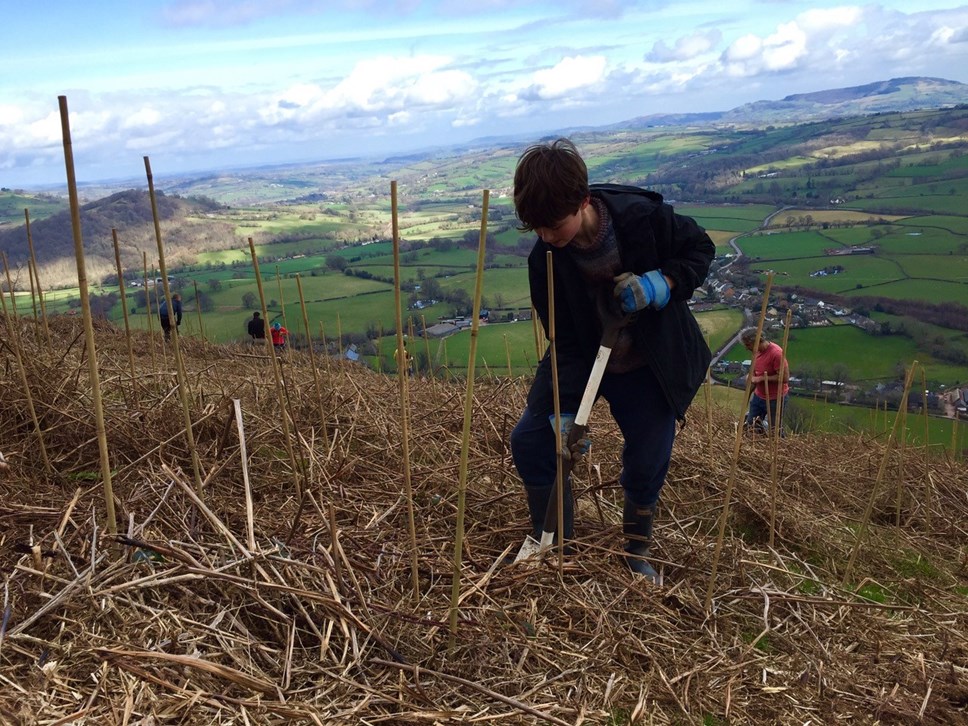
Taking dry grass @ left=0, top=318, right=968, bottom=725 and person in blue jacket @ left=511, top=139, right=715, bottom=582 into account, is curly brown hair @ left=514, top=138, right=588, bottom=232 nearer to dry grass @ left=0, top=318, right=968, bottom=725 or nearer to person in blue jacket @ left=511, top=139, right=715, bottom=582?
person in blue jacket @ left=511, top=139, right=715, bottom=582

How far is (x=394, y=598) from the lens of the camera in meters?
2.28

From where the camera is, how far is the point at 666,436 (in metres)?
2.61

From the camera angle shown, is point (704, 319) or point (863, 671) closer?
point (863, 671)

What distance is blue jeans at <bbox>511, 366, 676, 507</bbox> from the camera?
8.43ft

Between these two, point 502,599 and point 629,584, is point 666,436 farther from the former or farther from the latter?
point 502,599

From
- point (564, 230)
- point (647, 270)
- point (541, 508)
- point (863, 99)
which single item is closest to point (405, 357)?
point (541, 508)

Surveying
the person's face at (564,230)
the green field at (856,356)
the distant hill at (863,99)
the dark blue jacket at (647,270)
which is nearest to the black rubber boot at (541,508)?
the dark blue jacket at (647,270)

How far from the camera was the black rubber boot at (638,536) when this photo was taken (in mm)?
2732

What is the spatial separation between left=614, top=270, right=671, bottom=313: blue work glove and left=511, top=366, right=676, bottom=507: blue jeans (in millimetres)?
360

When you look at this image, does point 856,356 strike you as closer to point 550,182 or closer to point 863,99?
point 550,182

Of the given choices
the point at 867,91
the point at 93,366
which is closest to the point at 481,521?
the point at 93,366

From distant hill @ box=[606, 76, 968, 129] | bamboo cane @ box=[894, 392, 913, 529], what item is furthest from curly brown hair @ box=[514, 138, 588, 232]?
distant hill @ box=[606, 76, 968, 129]

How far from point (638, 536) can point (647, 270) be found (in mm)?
1102

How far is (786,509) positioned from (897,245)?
1432 inches
